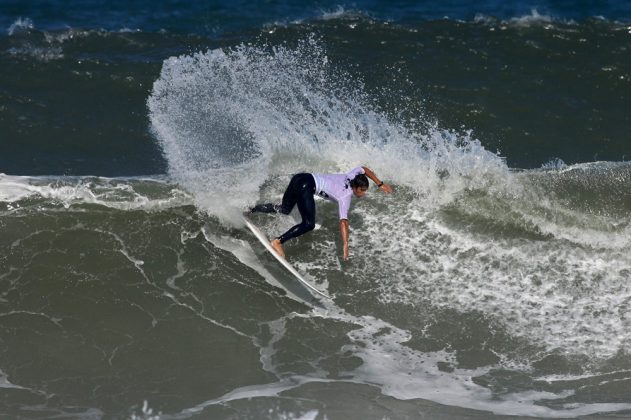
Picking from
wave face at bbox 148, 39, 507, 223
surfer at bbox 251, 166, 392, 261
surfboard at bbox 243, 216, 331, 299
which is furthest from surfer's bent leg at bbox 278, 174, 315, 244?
wave face at bbox 148, 39, 507, 223

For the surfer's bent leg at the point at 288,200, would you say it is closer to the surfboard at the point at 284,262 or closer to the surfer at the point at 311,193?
the surfer at the point at 311,193

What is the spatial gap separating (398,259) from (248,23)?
885 centimetres

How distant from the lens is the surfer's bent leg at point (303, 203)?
988 centimetres

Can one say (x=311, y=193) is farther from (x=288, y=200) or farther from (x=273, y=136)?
(x=273, y=136)

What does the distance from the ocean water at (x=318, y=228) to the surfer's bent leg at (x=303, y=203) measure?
516 millimetres

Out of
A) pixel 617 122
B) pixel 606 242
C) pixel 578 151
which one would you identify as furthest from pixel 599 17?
pixel 606 242

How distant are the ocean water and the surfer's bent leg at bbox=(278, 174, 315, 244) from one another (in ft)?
1.69

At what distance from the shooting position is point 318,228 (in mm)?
10766

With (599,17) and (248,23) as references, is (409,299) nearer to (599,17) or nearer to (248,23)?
(248,23)

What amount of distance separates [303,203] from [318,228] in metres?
0.94

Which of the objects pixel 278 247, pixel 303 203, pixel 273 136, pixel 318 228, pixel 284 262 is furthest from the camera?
pixel 273 136

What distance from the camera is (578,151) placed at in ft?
42.7

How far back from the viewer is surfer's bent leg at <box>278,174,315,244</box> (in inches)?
389

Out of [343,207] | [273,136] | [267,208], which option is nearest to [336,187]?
[343,207]
